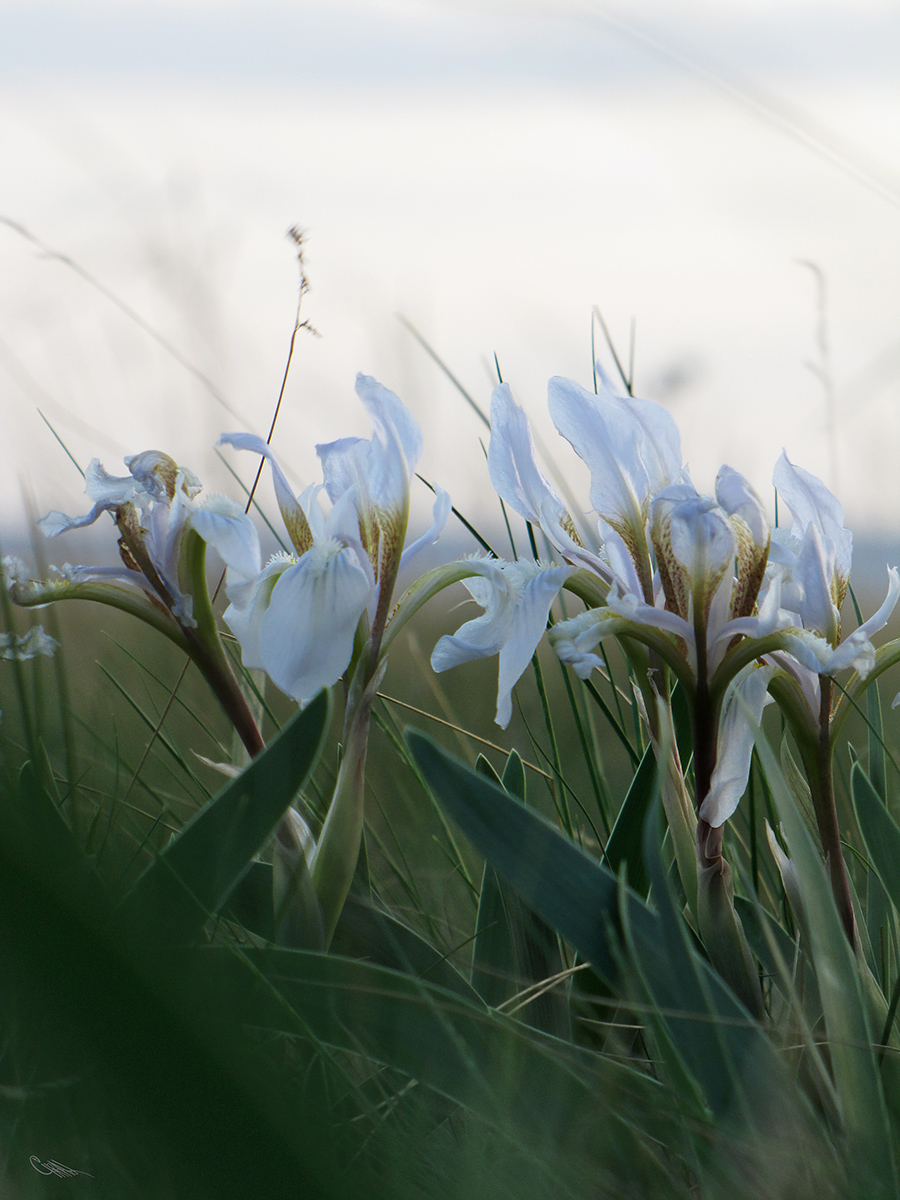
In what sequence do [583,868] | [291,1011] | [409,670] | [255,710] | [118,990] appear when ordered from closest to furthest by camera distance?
1. [118,990]
2. [291,1011]
3. [583,868]
4. [255,710]
5. [409,670]

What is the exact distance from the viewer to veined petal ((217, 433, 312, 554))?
2.04 ft

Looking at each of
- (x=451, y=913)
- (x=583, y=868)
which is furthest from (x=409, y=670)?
(x=583, y=868)

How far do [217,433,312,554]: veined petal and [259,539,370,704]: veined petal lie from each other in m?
0.10

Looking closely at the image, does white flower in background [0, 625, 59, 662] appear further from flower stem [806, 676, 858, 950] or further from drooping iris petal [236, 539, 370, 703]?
flower stem [806, 676, 858, 950]

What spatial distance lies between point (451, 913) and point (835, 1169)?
47 centimetres

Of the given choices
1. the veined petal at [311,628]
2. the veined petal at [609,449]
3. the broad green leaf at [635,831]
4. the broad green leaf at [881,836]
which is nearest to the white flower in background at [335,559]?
the veined petal at [311,628]

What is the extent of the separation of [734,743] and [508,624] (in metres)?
0.17

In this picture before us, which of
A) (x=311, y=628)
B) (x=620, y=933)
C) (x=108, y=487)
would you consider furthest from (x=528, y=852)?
(x=108, y=487)

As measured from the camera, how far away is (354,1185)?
0.29 metres

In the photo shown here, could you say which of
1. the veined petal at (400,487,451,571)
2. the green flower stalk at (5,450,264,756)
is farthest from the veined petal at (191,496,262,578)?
the veined petal at (400,487,451,571)

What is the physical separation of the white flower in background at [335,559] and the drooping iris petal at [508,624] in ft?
0.18

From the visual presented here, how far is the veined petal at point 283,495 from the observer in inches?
24.5

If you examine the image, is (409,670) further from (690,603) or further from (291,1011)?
(291,1011)

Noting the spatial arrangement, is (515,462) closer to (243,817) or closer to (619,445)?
(619,445)
